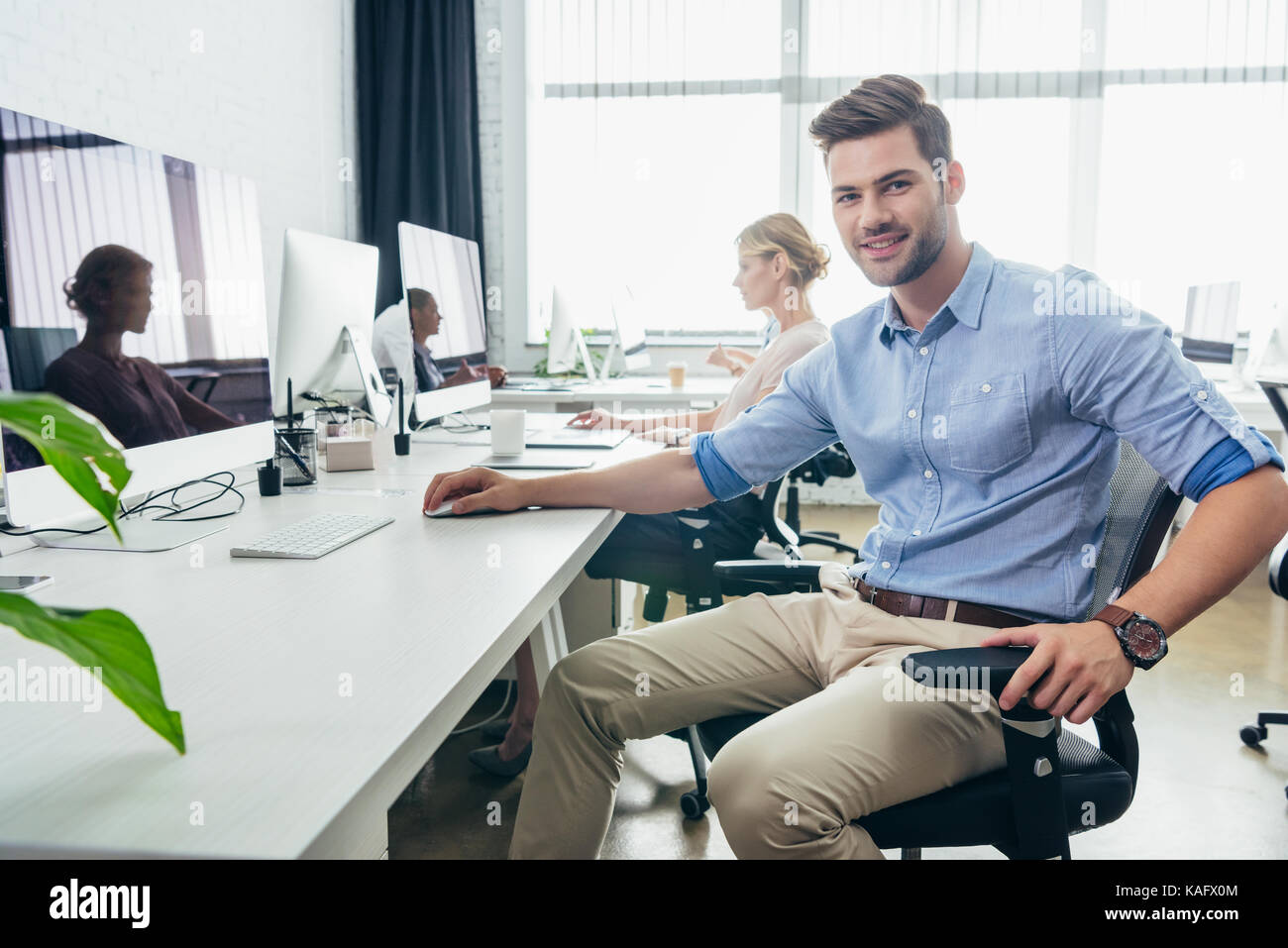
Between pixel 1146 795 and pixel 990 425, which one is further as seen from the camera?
pixel 1146 795

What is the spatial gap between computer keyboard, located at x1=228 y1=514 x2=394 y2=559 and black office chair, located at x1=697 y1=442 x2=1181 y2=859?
0.56 meters

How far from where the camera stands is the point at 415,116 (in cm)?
516

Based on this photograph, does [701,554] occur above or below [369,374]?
below

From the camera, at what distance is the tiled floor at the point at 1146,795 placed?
5.89ft

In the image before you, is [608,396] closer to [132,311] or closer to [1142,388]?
[132,311]

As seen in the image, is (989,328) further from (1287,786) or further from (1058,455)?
(1287,786)

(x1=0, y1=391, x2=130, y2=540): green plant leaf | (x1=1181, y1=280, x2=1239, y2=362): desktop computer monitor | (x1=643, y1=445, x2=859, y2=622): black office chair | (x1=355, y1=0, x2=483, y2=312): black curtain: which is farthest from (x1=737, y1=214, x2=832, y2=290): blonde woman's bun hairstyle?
(x1=355, y1=0, x2=483, y2=312): black curtain

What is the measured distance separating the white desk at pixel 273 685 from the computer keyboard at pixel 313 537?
2 cm

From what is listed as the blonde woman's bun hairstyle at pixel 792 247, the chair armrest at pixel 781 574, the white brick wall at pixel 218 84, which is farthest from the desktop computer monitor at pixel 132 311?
the white brick wall at pixel 218 84

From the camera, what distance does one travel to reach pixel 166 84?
11.6 feet

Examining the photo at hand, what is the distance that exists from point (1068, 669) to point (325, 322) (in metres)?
1.77

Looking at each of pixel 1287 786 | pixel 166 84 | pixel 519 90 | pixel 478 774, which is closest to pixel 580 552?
pixel 478 774

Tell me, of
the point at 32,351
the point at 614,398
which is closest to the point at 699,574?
the point at 32,351
